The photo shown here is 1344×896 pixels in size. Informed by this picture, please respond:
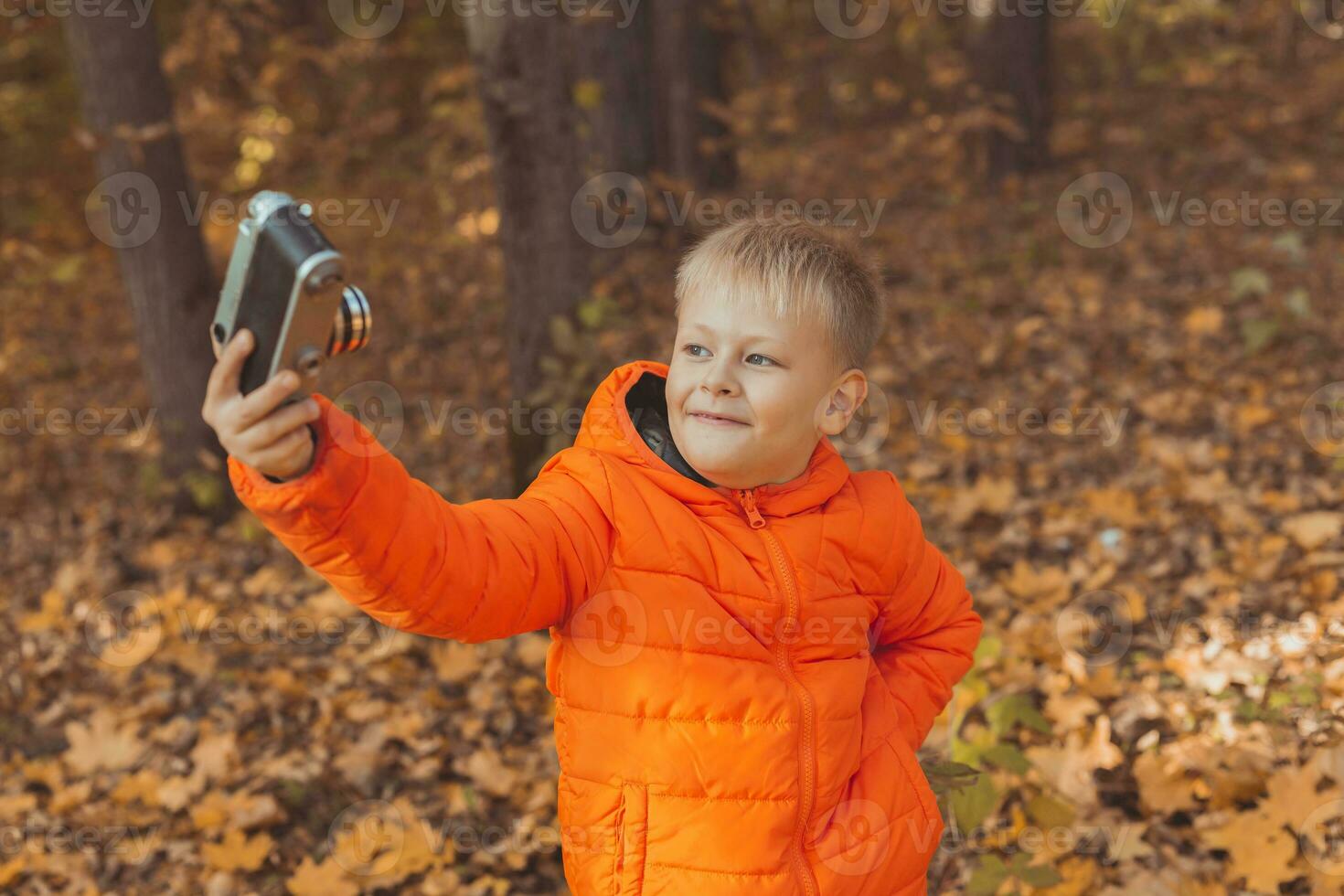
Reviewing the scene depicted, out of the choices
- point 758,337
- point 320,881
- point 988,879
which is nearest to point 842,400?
point 758,337

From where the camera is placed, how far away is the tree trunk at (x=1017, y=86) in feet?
29.9

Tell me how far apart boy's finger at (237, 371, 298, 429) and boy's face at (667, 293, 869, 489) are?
0.83 metres

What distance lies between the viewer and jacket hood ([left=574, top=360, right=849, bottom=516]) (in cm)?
199

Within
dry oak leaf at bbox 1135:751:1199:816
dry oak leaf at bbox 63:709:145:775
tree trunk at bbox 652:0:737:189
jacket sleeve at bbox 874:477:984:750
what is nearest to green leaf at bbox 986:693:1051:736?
dry oak leaf at bbox 1135:751:1199:816

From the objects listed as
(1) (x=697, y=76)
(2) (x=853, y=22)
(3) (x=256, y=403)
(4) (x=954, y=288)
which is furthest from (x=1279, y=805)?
(2) (x=853, y=22)

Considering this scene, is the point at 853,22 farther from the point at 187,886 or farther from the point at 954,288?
the point at 187,886

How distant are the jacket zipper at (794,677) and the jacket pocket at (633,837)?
0.27 meters

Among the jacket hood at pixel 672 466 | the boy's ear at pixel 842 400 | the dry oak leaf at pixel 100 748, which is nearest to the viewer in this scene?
the jacket hood at pixel 672 466

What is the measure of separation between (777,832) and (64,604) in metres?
4.95

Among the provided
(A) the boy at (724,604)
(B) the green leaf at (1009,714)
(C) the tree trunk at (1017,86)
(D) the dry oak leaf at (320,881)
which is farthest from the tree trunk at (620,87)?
(A) the boy at (724,604)

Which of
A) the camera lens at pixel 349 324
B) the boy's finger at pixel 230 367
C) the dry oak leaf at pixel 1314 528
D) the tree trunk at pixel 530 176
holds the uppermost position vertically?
the tree trunk at pixel 530 176

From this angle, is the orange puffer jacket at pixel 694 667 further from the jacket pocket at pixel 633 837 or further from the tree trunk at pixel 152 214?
the tree trunk at pixel 152 214

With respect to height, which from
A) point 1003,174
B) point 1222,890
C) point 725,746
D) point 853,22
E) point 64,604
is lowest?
point 1222,890

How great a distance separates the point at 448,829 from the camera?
362 centimetres
